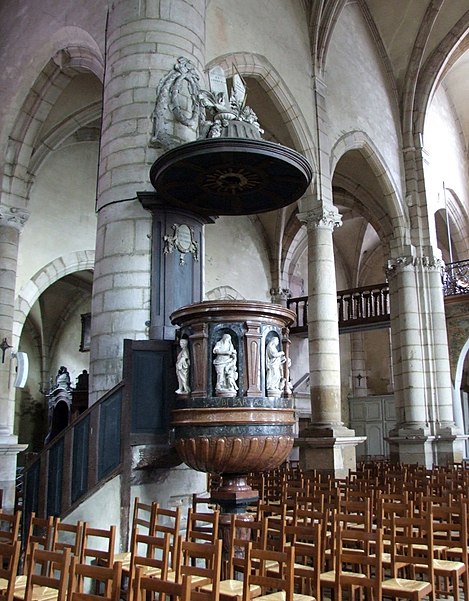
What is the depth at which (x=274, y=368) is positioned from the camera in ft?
17.5

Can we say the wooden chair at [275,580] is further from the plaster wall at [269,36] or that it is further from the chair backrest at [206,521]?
the plaster wall at [269,36]

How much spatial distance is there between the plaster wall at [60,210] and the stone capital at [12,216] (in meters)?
2.65

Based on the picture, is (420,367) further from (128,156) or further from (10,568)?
(10,568)

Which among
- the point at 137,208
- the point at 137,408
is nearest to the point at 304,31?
the point at 137,208

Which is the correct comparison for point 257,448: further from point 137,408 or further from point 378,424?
point 378,424

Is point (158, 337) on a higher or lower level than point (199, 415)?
higher

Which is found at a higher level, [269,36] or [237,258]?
[269,36]

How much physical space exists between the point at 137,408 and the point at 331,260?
6422 mm

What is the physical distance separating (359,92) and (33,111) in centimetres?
676

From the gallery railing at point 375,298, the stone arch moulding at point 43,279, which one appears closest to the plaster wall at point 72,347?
the stone arch moulding at point 43,279

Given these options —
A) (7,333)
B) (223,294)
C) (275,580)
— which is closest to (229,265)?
(223,294)

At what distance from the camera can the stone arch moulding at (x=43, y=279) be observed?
1355 cm

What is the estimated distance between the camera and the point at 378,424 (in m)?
20.6

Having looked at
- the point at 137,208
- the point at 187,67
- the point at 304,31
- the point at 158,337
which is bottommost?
the point at 158,337
